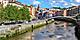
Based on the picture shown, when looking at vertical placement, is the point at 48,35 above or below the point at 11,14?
below

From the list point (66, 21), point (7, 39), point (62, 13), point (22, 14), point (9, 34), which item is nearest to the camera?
point (7, 39)

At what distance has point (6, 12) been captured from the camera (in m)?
12.0

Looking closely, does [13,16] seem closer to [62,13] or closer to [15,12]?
[15,12]

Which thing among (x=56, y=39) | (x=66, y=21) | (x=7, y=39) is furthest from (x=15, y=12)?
(x=66, y=21)

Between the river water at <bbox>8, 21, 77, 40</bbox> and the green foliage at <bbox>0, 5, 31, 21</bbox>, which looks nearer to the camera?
the river water at <bbox>8, 21, 77, 40</bbox>

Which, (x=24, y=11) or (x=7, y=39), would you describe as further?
(x=24, y=11)

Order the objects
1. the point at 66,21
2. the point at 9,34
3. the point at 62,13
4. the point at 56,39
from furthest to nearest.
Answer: the point at 62,13
the point at 66,21
the point at 56,39
the point at 9,34

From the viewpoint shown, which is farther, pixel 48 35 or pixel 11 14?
pixel 11 14

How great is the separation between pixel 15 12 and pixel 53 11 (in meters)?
13.1

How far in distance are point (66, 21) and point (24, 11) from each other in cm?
636

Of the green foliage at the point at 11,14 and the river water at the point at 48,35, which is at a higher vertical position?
the green foliage at the point at 11,14

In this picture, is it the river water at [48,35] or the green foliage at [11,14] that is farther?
the green foliage at [11,14]

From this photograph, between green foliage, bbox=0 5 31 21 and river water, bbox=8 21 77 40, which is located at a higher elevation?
green foliage, bbox=0 5 31 21

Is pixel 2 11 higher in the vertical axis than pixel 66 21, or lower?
higher
